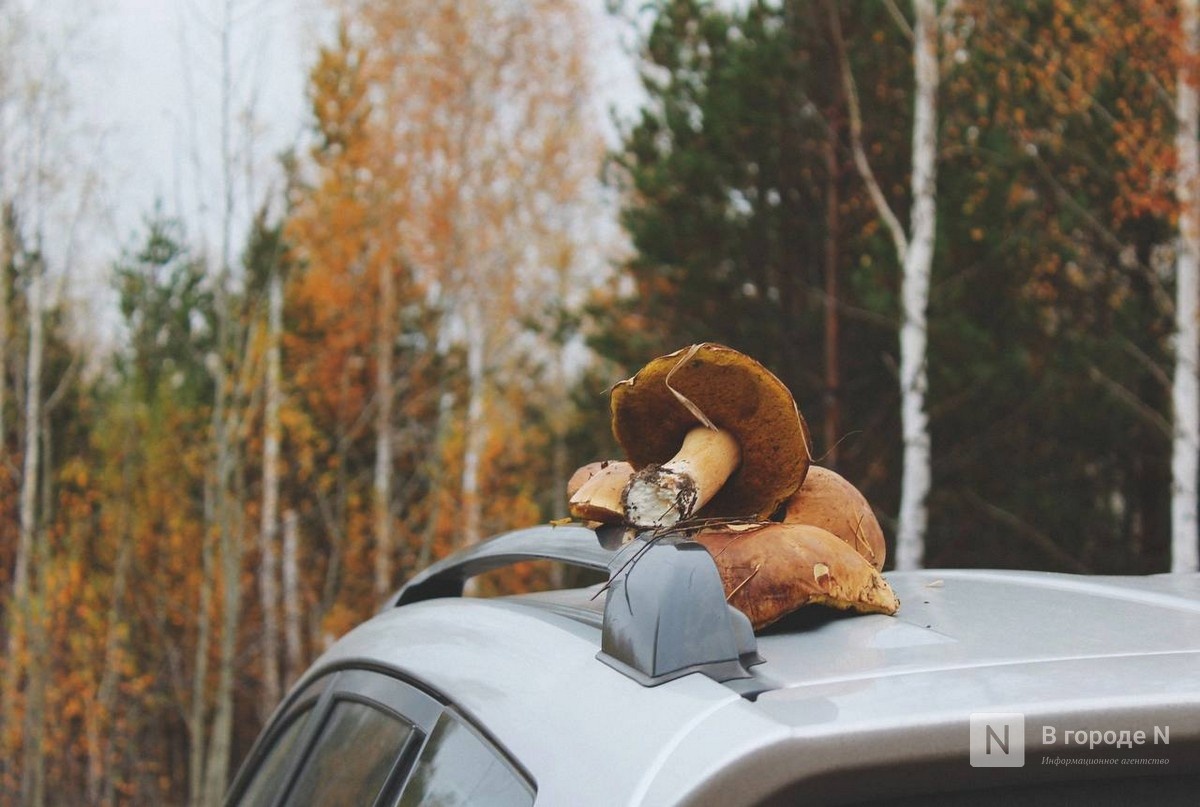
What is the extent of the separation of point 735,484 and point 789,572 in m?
0.25

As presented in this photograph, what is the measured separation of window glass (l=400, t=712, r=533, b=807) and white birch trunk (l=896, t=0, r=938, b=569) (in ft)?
27.1

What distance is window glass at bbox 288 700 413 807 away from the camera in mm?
1344

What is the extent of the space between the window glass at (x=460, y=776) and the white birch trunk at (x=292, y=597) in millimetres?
14013

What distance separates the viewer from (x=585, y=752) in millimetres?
933

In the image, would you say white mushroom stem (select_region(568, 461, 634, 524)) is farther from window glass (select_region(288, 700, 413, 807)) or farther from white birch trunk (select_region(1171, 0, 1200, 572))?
white birch trunk (select_region(1171, 0, 1200, 572))

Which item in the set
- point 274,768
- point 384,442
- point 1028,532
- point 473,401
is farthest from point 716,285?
point 274,768

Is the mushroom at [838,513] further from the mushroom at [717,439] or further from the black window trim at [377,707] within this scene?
the black window trim at [377,707]

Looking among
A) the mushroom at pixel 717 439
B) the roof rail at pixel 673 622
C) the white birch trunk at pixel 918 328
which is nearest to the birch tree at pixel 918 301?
the white birch trunk at pixel 918 328

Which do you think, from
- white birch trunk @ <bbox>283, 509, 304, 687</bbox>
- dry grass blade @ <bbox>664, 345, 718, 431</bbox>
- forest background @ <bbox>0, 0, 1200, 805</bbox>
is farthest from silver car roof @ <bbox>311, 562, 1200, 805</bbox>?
white birch trunk @ <bbox>283, 509, 304, 687</bbox>

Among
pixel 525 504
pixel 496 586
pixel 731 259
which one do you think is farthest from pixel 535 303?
pixel 731 259

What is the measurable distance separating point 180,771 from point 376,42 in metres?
10.8
